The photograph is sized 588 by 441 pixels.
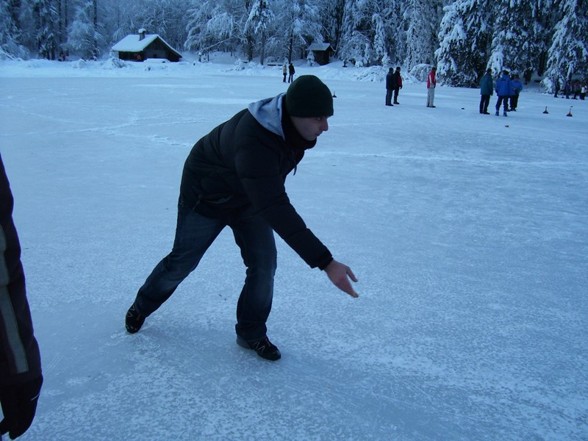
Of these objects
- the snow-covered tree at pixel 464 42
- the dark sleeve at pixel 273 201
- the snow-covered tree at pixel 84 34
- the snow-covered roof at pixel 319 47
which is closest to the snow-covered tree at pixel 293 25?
the snow-covered roof at pixel 319 47

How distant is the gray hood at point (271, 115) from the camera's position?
1.98m

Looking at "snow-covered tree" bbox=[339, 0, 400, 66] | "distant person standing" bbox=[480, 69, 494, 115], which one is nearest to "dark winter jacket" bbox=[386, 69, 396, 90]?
"distant person standing" bbox=[480, 69, 494, 115]

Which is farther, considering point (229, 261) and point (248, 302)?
point (229, 261)

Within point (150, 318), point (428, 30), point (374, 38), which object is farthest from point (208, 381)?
point (374, 38)

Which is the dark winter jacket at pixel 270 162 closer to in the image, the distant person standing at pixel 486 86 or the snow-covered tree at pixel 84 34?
the distant person standing at pixel 486 86

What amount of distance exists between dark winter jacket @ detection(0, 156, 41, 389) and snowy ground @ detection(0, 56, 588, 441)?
2.98 feet

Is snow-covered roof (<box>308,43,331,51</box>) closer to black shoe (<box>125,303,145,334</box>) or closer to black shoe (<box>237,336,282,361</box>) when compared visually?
black shoe (<box>125,303,145,334</box>)

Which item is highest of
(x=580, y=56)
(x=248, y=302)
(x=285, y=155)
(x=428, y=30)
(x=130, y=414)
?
(x=428, y=30)

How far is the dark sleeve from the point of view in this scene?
1903mm

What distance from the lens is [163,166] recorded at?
6.82 metres

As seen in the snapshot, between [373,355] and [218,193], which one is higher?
[218,193]

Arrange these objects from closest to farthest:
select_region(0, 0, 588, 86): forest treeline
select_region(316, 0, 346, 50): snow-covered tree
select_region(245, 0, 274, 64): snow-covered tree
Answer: select_region(0, 0, 588, 86): forest treeline → select_region(245, 0, 274, 64): snow-covered tree → select_region(316, 0, 346, 50): snow-covered tree

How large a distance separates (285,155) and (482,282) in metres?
2.13

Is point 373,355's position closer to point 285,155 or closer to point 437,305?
point 437,305
